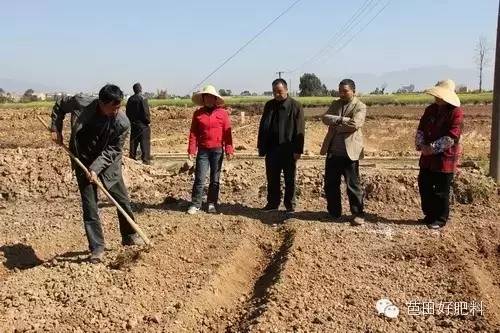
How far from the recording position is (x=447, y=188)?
6.35m

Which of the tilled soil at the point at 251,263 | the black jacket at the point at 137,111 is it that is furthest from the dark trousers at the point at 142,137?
the tilled soil at the point at 251,263

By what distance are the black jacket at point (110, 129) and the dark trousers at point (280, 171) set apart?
2.06 meters

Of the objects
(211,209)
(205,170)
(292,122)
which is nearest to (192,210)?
(211,209)

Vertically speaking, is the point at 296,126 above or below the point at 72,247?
above

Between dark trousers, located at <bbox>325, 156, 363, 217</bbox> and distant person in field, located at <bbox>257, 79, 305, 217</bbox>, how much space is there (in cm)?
42

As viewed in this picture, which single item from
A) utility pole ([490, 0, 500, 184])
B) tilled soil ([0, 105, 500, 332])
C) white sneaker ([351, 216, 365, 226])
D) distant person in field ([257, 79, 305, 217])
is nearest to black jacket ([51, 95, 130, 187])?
tilled soil ([0, 105, 500, 332])

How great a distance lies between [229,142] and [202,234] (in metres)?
1.37

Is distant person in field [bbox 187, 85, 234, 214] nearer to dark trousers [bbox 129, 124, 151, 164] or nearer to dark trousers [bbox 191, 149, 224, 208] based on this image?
dark trousers [bbox 191, 149, 224, 208]

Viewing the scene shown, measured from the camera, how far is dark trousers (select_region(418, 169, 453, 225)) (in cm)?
633

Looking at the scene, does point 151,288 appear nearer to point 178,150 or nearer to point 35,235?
point 35,235

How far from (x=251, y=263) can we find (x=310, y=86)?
7450 cm

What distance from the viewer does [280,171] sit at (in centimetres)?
709

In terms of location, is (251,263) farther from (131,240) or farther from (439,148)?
(439,148)

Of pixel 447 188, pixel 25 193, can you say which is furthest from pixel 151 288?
pixel 25 193
